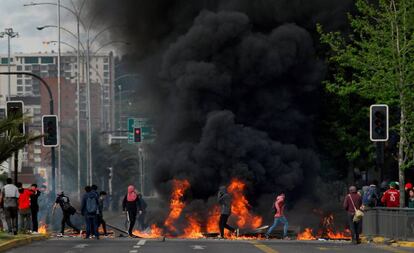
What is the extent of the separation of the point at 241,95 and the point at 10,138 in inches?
919

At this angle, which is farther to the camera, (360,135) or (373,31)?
(360,135)

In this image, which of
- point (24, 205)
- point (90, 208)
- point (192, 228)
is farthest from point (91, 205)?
point (192, 228)

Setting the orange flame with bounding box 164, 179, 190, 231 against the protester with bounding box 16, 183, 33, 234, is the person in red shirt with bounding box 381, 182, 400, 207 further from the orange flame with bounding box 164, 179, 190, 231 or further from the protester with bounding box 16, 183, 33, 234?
the orange flame with bounding box 164, 179, 190, 231

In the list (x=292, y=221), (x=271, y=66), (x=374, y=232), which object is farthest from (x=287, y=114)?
(x=374, y=232)

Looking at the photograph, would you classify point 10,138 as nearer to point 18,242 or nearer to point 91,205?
point 18,242

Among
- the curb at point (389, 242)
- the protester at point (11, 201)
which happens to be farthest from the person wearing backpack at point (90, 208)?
the curb at point (389, 242)

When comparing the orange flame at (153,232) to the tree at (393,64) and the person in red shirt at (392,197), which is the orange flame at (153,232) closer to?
the tree at (393,64)

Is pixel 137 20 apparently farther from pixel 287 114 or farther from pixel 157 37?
pixel 287 114

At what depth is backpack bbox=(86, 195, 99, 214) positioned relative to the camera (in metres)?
34.7

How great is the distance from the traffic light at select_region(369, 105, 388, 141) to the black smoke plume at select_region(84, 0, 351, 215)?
16.5m

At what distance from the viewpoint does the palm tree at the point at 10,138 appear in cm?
3145

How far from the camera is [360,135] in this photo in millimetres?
53750

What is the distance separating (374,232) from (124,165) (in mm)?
82196

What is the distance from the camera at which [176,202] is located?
168 feet
